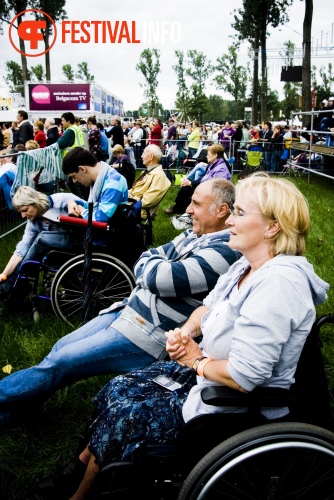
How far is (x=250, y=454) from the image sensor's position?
157cm

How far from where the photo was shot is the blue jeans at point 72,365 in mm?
2412

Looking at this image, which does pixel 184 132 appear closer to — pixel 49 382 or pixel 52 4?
Answer: pixel 52 4

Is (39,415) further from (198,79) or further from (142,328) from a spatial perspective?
(198,79)

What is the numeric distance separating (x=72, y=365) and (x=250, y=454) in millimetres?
1112

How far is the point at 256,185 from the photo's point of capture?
1.85 m

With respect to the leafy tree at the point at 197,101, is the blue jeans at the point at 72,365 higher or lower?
lower

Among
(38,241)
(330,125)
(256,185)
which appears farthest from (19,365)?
(330,125)

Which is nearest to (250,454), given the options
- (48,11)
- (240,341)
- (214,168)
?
(240,341)

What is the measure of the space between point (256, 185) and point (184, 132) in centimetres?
2577

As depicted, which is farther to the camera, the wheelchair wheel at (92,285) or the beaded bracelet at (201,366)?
the wheelchair wheel at (92,285)

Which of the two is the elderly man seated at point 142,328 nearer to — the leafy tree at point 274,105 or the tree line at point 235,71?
the tree line at point 235,71

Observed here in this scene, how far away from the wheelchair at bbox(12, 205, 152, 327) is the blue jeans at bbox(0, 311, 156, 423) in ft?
4.92

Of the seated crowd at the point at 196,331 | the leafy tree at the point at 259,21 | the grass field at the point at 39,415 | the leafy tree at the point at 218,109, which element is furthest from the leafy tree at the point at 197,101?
the seated crowd at the point at 196,331

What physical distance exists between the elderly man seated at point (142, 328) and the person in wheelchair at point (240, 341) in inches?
8.9
